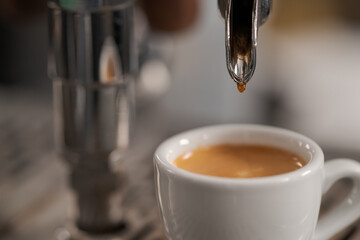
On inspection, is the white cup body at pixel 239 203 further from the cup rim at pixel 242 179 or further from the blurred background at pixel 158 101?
the blurred background at pixel 158 101

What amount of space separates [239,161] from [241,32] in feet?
0.36

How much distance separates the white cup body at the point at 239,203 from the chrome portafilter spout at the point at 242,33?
0.06m

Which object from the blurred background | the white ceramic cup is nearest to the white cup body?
the white ceramic cup

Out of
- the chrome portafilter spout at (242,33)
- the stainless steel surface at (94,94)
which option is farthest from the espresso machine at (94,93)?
the chrome portafilter spout at (242,33)

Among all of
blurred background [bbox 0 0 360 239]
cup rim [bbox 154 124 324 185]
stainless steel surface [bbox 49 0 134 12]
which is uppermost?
→ stainless steel surface [bbox 49 0 134 12]

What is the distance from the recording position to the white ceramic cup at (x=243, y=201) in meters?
0.31

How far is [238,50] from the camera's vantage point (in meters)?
0.28

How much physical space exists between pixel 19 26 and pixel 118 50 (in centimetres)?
28

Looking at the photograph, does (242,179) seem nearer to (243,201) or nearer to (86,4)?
(243,201)

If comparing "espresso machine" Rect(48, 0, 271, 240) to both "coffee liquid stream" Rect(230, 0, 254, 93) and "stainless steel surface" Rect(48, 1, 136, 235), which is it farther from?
"coffee liquid stream" Rect(230, 0, 254, 93)

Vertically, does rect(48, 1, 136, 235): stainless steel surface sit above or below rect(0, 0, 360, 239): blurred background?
above

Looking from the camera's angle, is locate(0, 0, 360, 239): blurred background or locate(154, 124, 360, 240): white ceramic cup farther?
locate(0, 0, 360, 239): blurred background

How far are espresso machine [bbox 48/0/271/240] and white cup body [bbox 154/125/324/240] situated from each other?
0.08 meters

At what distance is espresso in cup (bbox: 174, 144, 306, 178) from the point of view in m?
0.35
